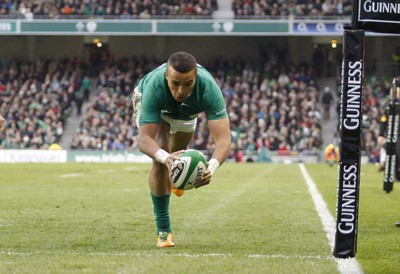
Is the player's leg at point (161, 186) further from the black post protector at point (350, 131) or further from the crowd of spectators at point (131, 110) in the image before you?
the crowd of spectators at point (131, 110)

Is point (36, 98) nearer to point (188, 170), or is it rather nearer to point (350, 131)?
point (188, 170)

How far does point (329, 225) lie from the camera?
10664mm

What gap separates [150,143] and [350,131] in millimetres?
1841

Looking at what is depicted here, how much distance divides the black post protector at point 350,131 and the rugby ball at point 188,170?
1.18 meters

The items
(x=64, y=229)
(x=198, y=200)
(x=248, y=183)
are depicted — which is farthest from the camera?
(x=248, y=183)

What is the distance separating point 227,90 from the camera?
4741 centimetres

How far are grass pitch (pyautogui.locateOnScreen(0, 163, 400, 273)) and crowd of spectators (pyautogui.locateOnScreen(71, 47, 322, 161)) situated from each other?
2452 cm

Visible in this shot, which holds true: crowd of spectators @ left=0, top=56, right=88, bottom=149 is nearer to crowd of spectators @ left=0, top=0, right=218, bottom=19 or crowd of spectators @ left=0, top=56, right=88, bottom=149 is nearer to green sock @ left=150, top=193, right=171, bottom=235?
crowd of spectators @ left=0, top=0, right=218, bottom=19

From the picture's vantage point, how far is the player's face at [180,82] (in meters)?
7.79

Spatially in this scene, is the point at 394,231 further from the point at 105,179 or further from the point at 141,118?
the point at 105,179

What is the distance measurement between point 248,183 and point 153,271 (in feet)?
50.6

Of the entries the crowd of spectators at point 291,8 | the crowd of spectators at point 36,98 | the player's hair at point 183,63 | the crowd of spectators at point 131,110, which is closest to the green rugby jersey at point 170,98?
the player's hair at point 183,63

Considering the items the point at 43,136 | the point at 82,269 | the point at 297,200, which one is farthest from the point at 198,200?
the point at 43,136

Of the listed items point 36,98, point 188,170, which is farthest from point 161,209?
point 36,98
